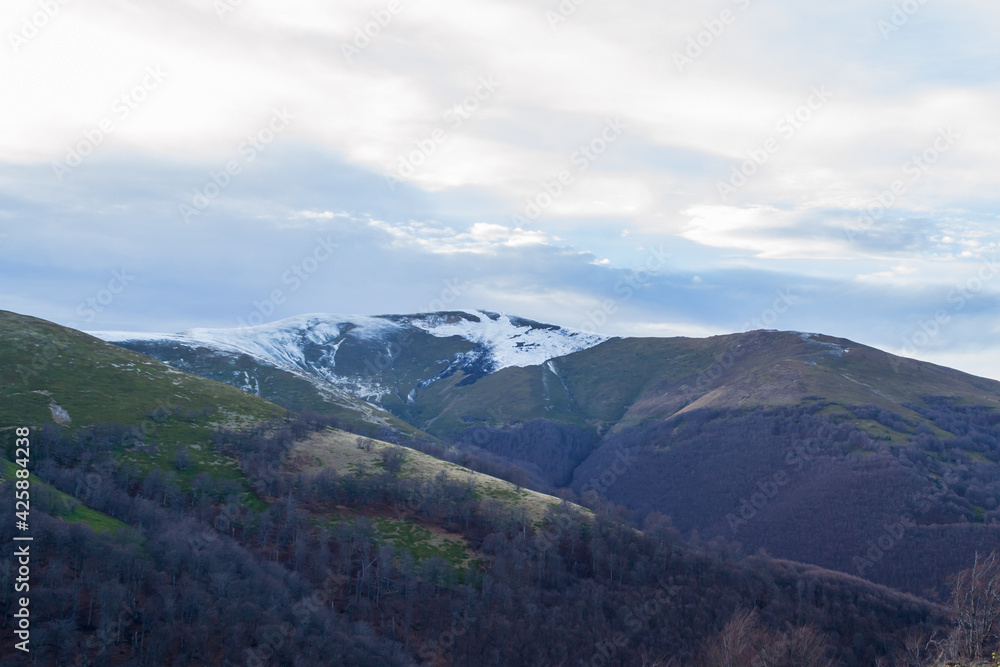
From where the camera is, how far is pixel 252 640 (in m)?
103

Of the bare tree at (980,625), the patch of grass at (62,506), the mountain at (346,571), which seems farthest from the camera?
the patch of grass at (62,506)

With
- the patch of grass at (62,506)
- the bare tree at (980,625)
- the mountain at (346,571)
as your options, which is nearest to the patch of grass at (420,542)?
the mountain at (346,571)

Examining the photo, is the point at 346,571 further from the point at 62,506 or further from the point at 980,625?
the point at 980,625

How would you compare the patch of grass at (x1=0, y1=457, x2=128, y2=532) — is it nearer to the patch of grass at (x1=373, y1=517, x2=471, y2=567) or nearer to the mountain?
the mountain

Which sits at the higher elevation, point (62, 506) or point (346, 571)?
point (62, 506)

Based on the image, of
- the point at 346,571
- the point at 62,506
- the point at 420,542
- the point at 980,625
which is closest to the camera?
the point at 980,625

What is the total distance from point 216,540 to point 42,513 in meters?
30.0

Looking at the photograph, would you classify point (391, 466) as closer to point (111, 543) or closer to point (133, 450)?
point (133, 450)

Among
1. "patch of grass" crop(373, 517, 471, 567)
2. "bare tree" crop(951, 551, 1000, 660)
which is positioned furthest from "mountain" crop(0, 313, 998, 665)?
"bare tree" crop(951, 551, 1000, 660)

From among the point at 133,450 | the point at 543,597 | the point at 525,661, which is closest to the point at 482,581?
the point at 543,597

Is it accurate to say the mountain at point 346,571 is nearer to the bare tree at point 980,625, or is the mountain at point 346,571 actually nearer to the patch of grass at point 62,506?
the patch of grass at point 62,506

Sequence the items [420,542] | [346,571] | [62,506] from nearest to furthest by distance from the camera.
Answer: [62,506]
[346,571]
[420,542]

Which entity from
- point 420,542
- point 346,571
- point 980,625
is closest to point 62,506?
point 346,571

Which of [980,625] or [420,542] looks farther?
[420,542]
